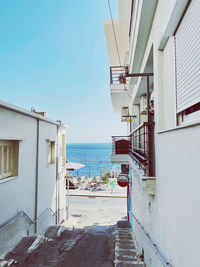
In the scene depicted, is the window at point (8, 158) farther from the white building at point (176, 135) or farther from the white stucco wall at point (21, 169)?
the white building at point (176, 135)

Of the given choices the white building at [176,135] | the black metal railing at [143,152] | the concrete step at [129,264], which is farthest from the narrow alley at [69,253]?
the black metal railing at [143,152]

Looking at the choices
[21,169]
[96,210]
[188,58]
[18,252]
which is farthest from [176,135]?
[96,210]

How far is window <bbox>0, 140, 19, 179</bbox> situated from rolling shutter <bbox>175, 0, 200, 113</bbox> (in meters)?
5.04

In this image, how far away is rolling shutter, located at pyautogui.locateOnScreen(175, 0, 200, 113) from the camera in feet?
6.16

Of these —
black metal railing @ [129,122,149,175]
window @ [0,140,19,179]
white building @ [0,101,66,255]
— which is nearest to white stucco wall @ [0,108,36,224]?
white building @ [0,101,66,255]

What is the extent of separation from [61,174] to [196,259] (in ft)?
33.4

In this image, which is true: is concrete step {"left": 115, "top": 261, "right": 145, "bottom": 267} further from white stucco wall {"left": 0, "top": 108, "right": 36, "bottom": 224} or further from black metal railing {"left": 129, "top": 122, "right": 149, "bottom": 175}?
white stucco wall {"left": 0, "top": 108, "right": 36, "bottom": 224}

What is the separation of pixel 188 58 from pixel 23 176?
602cm

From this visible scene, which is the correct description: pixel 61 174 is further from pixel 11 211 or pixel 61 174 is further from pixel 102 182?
pixel 102 182

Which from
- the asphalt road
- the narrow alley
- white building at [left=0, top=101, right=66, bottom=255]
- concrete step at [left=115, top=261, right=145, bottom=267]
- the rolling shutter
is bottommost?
the asphalt road

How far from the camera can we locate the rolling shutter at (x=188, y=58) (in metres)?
1.88

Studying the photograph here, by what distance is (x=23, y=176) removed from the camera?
618cm

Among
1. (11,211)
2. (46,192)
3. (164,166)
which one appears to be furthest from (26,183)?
(164,166)

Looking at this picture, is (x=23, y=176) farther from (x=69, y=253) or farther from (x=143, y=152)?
(x=143, y=152)
